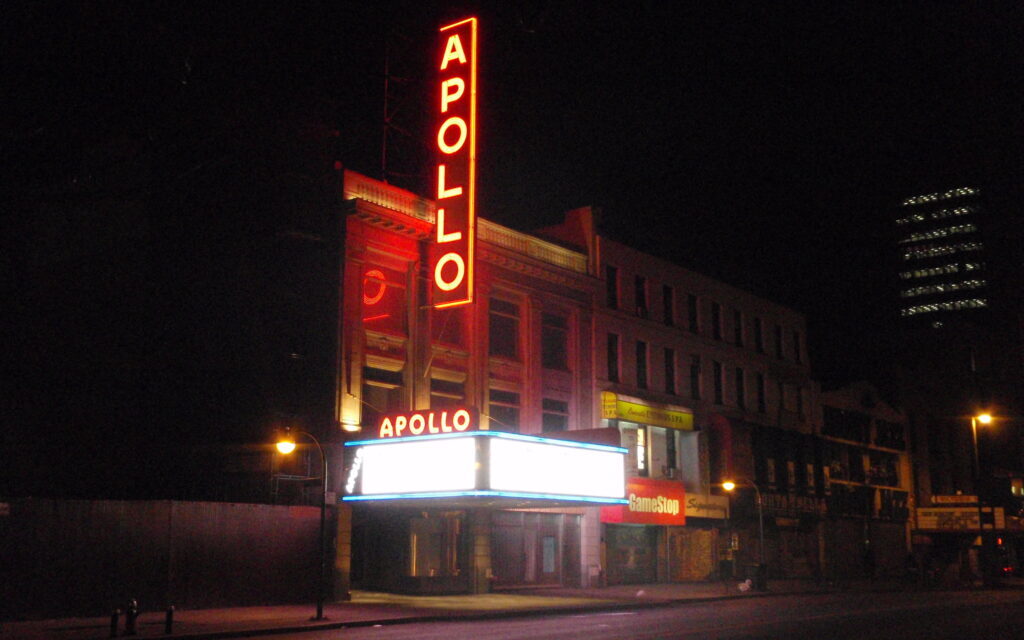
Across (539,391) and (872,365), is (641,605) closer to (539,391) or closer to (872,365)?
(539,391)

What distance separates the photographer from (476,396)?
37.2m

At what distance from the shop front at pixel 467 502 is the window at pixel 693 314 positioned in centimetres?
1337

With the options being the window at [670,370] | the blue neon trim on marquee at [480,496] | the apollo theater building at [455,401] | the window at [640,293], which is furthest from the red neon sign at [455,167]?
the window at [670,370]

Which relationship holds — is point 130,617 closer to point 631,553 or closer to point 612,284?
point 631,553

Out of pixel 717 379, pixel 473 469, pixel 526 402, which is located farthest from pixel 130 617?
pixel 717 379

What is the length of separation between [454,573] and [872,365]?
1909 inches

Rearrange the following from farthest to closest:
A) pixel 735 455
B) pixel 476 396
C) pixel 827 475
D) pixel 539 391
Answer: pixel 827 475 → pixel 735 455 → pixel 539 391 → pixel 476 396

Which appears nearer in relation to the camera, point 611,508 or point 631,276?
point 611,508

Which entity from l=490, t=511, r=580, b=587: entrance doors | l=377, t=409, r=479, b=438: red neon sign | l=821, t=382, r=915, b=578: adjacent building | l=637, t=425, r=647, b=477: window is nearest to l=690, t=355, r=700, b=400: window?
l=637, t=425, r=647, b=477: window

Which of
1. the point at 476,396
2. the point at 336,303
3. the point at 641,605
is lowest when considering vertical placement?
the point at 641,605

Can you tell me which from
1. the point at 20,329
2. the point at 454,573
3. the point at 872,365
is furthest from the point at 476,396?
the point at 872,365

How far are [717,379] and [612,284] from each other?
974 centimetres

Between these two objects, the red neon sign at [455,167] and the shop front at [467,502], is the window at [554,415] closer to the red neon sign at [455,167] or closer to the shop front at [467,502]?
the shop front at [467,502]

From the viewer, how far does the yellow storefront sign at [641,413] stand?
4206 centimetres
